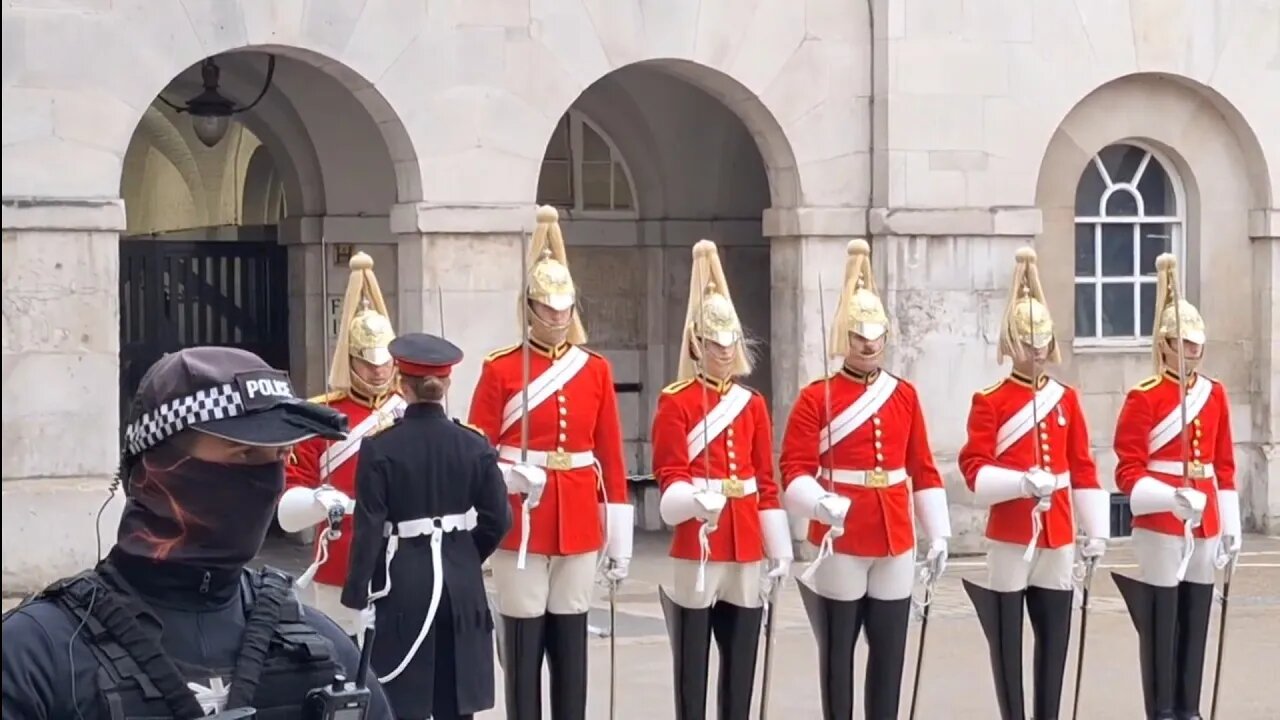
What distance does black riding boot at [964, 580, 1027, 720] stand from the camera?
7793 millimetres

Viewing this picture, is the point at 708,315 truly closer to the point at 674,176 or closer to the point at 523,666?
the point at 523,666

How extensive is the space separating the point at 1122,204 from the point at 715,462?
297 inches

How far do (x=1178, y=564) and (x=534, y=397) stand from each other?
2532mm

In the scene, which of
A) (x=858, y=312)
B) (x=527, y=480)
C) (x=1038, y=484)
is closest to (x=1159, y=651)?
(x=1038, y=484)

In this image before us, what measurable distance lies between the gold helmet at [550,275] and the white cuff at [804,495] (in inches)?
34.2

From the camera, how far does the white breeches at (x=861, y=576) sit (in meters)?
7.56

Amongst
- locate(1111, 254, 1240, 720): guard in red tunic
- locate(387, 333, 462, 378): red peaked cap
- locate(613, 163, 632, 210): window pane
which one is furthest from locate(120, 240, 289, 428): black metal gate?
locate(387, 333, 462, 378): red peaked cap

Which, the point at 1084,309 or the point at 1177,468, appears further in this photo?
the point at 1084,309

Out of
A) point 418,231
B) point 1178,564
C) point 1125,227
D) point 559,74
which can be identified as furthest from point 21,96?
point 1125,227

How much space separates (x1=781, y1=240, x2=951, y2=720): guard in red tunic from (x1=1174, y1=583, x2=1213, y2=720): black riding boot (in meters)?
1.10

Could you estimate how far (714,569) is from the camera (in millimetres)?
7488

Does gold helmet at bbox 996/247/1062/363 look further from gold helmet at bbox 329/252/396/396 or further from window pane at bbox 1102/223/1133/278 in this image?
window pane at bbox 1102/223/1133/278

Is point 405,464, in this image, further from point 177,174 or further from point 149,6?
point 177,174

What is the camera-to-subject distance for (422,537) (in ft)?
20.8
